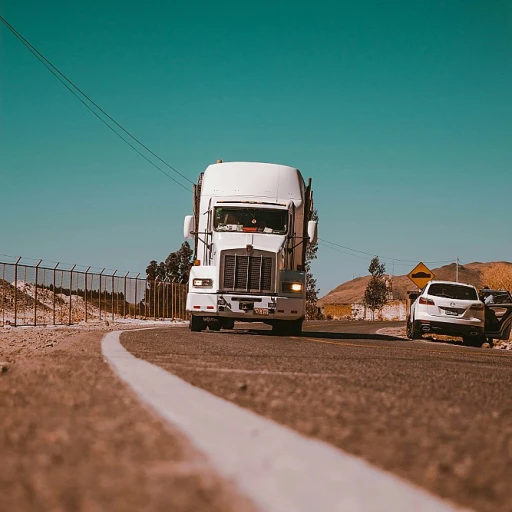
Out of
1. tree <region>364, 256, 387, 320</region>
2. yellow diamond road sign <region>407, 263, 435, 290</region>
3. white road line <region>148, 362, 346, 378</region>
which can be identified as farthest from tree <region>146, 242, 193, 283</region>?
white road line <region>148, 362, 346, 378</region>

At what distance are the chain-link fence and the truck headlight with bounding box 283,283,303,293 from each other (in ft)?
34.5

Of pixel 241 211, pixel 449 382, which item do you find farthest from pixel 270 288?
pixel 449 382

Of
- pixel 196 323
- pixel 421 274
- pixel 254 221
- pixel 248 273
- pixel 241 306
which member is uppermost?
pixel 254 221

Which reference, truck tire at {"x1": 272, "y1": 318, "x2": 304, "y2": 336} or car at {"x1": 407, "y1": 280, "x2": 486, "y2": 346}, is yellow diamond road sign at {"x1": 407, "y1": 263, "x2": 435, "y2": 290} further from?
truck tire at {"x1": 272, "y1": 318, "x2": 304, "y2": 336}

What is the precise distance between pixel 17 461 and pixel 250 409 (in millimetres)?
1517

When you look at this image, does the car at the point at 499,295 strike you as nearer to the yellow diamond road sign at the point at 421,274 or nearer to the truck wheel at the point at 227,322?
the yellow diamond road sign at the point at 421,274

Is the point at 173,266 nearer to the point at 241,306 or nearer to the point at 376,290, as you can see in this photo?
the point at 376,290

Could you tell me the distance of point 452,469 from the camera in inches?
98.9

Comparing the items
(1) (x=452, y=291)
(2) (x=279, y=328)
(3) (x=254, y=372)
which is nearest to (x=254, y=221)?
(2) (x=279, y=328)

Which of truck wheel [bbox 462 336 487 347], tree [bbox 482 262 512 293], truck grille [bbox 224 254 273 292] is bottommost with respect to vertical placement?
truck wheel [bbox 462 336 487 347]

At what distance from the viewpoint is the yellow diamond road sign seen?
28469mm

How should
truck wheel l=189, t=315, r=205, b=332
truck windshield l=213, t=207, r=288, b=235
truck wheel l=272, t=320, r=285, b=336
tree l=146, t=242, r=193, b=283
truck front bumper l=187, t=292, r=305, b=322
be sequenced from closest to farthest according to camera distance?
truck front bumper l=187, t=292, r=305, b=322
truck windshield l=213, t=207, r=288, b=235
truck wheel l=189, t=315, r=205, b=332
truck wheel l=272, t=320, r=285, b=336
tree l=146, t=242, r=193, b=283

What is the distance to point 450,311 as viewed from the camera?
20484 millimetres

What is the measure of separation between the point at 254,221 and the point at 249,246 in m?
0.66
